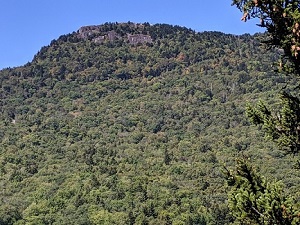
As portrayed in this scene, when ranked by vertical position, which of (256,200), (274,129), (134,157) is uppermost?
(134,157)

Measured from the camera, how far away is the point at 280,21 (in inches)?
463

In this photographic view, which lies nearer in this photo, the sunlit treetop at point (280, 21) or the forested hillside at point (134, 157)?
the sunlit treetop at point (280, 21)

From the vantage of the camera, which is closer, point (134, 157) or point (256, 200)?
point (256, 200)

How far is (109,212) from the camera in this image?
102 m

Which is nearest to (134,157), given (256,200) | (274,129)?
(274,129)

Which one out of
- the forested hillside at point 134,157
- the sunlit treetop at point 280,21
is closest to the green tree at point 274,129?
the sunlit treetop at point 280,21

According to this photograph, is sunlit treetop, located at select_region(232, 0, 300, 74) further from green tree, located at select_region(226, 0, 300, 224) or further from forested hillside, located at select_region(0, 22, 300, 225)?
forested hillside, located at select_region(0, 22, 300, 225)

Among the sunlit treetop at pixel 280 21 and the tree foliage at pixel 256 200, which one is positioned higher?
the sunlit treetop at pixel 280 21

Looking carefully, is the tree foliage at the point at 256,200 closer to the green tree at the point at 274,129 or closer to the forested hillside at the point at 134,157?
the green tree at the point at 274,129

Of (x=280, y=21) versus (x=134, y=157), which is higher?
(x=134, y=157)

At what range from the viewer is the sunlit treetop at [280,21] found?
37.1 ft

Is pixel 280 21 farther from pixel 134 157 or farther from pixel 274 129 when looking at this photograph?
pixel 134 157

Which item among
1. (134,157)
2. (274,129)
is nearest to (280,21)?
(274,129)

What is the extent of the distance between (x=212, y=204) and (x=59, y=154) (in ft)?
208
